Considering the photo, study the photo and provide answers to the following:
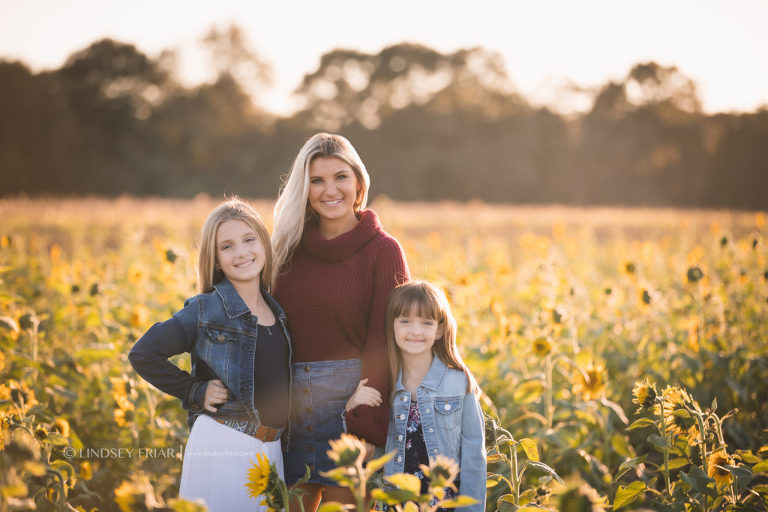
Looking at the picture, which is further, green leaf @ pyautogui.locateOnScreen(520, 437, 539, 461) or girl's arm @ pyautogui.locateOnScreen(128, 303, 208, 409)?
girl's arm @ pyautogui.locateOnScreen(128, 303, 208, 409)

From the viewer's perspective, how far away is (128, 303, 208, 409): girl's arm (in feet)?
6.12

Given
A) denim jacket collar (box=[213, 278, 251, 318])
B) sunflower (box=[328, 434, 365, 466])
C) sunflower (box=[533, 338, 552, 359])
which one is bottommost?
sunflower (box=[533, 338, 552, 359])

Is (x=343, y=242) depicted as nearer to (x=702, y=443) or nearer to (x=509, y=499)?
(x=509, y=499)

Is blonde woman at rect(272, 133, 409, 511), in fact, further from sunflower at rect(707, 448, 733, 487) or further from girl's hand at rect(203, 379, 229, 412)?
sunflower at rect(707, 448, 733, 487)

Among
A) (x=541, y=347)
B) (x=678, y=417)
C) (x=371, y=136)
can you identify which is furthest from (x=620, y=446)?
(x=371, y=136)

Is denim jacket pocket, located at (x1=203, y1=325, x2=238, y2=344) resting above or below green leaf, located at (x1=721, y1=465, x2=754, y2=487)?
above

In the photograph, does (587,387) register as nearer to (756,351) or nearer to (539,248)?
(756,351)

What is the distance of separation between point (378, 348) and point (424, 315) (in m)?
0.20

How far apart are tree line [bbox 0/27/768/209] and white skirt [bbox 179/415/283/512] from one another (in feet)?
81.5

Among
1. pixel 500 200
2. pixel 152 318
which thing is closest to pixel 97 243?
pixel 152 318

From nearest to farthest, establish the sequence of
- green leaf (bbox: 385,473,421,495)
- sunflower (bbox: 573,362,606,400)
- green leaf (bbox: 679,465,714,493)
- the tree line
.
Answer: green leaf (bbox: 385,473,421,495) → green leaf (bbox: 679,465,714,493) → sunflower (bbox: 573,362,606,400) → the tree line

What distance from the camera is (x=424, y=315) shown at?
1.97 meters

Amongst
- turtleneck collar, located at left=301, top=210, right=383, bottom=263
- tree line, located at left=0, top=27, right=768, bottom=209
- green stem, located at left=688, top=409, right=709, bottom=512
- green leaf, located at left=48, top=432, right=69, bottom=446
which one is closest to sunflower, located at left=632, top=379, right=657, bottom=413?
green stem, located at left=688, top=409, right=709, bottom=512

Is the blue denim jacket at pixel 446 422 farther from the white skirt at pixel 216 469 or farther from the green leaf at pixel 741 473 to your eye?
the green leaf at pixel 741 473
